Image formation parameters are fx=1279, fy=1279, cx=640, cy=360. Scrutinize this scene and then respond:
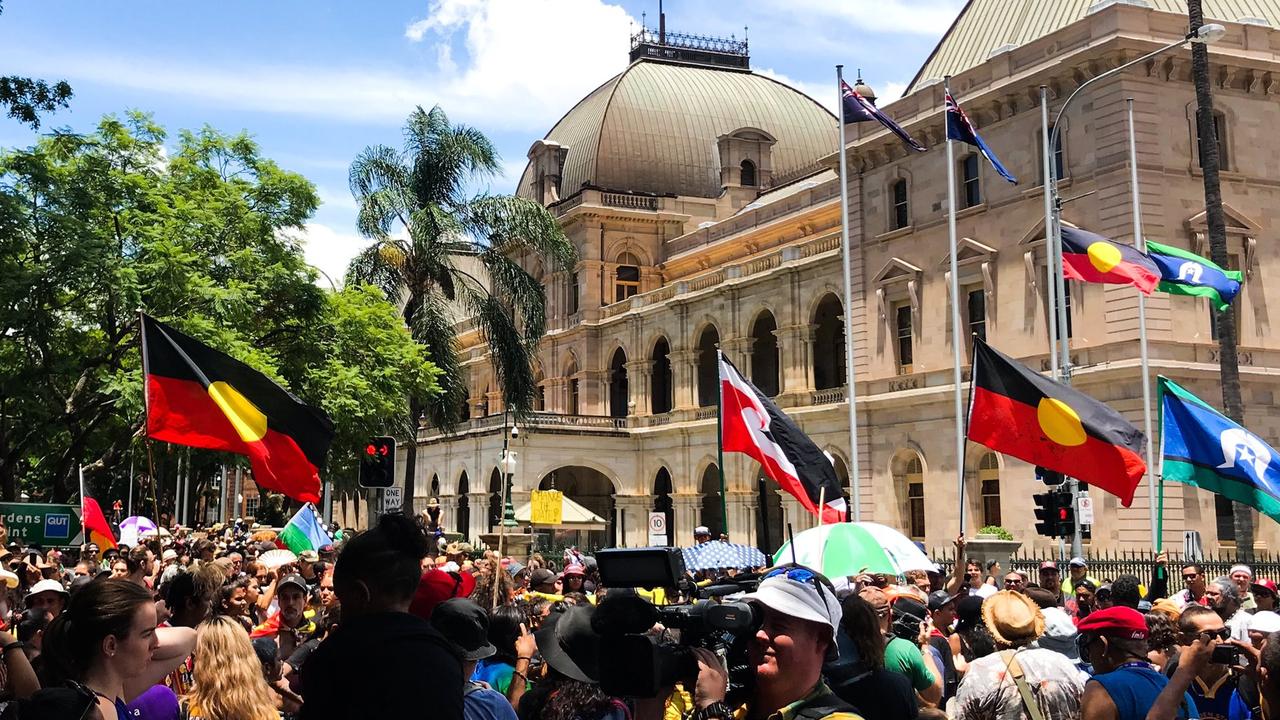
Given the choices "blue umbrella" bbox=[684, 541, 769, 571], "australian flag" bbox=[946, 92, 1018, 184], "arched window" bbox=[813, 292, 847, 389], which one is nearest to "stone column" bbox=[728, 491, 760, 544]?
"arched window" bbox=[813, 292, 847, 389]

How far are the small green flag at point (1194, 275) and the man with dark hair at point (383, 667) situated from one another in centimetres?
Result: 1935

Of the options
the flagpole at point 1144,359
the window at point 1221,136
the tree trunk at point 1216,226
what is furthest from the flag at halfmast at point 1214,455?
the window at point 1221,136

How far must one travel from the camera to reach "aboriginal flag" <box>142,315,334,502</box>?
1109cm

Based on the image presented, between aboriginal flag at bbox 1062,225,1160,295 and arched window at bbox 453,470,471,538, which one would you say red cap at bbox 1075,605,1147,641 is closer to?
aboriginal flag at bbox 1062,225,1160,295

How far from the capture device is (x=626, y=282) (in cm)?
5666

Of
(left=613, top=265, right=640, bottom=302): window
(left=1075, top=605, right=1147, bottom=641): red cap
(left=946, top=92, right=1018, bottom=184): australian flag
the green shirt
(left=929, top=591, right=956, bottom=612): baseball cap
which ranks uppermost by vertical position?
(left=613, top=265, right=640, bottom=302): window

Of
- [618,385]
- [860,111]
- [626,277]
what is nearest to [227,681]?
[860,111]

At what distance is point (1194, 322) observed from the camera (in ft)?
104

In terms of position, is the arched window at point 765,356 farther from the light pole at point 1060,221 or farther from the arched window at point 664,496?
the light pole at point 1060,221

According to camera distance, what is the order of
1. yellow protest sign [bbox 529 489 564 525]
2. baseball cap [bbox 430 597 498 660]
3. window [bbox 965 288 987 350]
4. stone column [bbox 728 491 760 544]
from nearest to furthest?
1. baseball cap [bbox 430 597 498 660]
2. yellow protest sign [bbox 529 489 564 525]
3. window [bbox 965 288 987 350]
4. stone column [bbox 728 491 760 544]

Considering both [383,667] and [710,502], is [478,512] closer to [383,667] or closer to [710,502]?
[710,502]

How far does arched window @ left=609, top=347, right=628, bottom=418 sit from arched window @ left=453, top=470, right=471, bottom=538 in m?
7.22

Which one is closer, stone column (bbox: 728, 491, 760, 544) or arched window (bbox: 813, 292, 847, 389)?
stone column (bbox: 728, 491, 760, 544)

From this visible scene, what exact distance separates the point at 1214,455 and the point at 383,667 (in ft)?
35.6
